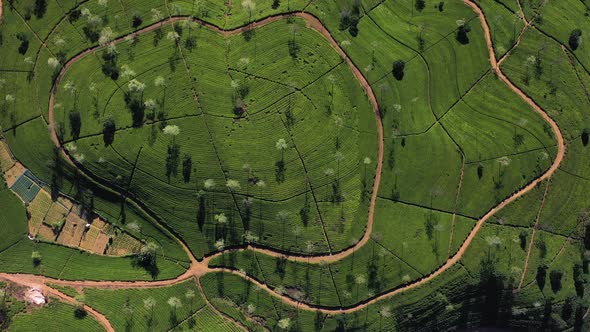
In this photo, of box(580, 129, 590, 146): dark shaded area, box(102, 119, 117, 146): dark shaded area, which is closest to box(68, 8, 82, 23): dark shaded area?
box(102, 119, 117, 146): dark shaded area

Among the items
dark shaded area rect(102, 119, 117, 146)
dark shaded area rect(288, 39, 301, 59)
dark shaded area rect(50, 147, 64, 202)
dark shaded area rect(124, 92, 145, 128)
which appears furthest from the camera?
A: dark shaded area rect(288, 39, 301, 59)

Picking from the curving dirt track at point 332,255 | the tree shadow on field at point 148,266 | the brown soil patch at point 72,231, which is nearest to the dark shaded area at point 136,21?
the curving dirt track at point 332,255

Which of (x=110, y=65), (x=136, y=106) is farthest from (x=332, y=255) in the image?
(x=110, y=65)

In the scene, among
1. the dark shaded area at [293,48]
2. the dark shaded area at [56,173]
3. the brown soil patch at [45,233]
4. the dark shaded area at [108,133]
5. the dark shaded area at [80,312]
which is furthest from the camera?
the dark shaded area at [293,48]

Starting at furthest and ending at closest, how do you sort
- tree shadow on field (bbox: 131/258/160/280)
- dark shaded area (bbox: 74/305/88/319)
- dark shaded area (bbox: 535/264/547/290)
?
dark shaded area (bbox: 535/264/547/290) → tree shadow on field (bbox: 131/258/160/280) → dark shaded area (bbox: 74/305/88/319)

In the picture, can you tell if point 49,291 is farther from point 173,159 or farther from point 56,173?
point 173,159

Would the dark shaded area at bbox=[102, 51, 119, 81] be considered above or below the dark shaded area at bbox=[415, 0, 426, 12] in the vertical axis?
below

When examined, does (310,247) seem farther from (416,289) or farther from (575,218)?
(575,218)

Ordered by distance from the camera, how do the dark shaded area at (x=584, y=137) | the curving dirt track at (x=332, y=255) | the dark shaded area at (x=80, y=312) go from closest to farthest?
the dark shaded area at (x=80, y=312) → the curving dirt track at (x=332, y=255) → the dark shaded area at (x=584, y=137)

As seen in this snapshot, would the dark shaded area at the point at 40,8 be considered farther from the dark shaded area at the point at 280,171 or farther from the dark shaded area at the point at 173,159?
the dark shaded area at the point at 280,171

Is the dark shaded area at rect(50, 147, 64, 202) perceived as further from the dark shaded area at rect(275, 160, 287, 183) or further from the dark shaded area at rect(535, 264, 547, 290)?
the dark shaded area at rect(535, 264, 547, 290)

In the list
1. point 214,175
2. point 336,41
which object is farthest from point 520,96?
point 214,175
